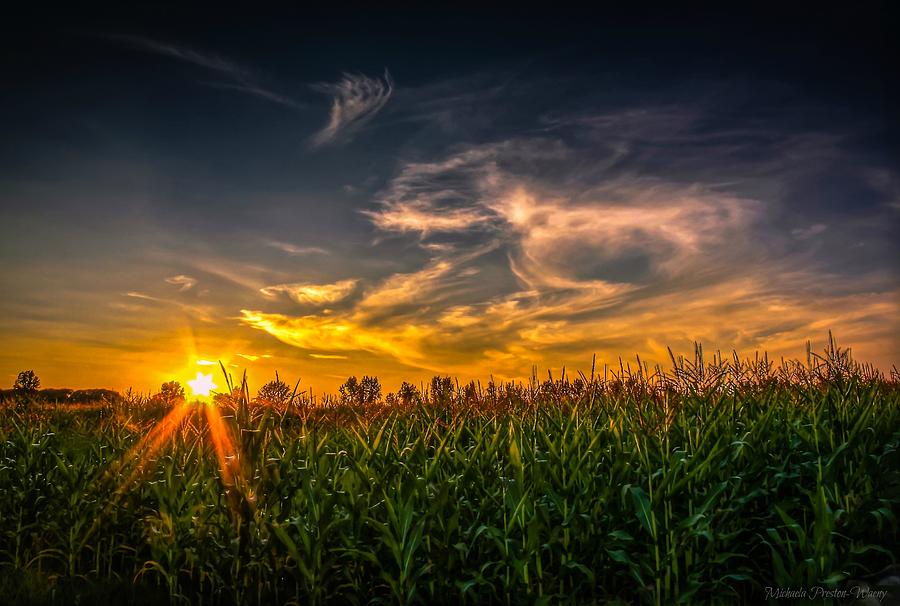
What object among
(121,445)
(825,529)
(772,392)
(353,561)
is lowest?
(353,561)

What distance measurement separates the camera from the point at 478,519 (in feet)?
19.3

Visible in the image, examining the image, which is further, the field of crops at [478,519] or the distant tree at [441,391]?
the distant tree at [441,391]

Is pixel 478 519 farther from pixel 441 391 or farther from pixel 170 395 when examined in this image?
pixel 170 395

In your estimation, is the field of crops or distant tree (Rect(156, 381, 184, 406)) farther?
distant tree (Rect(156, 381, 184, 406))

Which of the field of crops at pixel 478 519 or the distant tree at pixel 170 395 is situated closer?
the field of crops at pixel 478 519

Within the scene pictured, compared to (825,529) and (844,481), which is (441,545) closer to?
(825,529)

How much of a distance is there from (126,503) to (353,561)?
11.0 feet

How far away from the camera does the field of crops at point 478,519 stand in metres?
5.59

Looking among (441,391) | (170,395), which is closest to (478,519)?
(441,391)

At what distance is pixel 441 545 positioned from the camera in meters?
5.66

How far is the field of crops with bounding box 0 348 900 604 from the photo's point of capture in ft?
18.3

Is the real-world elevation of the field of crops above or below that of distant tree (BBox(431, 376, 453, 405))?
below

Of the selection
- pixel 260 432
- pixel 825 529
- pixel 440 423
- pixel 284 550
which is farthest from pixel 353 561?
pixel 440 423

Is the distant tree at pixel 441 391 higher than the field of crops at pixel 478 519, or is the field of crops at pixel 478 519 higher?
the distant tree at pixel 441 391
